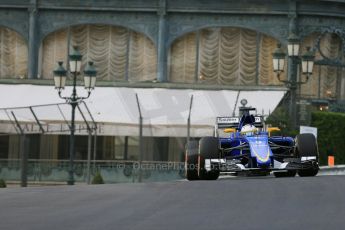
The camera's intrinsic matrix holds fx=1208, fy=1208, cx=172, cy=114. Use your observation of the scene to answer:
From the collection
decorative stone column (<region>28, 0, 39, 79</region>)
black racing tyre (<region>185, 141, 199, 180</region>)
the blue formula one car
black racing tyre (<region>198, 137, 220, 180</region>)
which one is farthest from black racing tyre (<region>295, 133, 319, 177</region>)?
decorative stone column (<region>28, 0, 39, 79</region>)

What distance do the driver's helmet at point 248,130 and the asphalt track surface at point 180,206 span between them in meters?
3.80

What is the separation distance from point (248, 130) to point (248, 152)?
1.85 ft

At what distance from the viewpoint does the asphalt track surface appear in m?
12.9

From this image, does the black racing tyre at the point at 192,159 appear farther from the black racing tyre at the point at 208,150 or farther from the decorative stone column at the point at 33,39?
the decorative stone column at the point at 33,39

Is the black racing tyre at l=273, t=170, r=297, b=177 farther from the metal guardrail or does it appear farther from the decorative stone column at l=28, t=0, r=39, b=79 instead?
A: the decorative stone column at l=28, t=0, r=39, b=79

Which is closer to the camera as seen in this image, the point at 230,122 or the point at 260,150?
the point at 260,150

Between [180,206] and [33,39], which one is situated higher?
[33,39]

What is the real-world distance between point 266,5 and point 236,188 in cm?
2989

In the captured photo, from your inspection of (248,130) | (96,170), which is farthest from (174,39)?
(248,130)

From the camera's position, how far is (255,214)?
14.1m

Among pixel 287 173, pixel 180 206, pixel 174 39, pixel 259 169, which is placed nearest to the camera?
pixel 180 206

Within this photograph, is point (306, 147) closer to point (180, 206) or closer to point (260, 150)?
point (260, 150)

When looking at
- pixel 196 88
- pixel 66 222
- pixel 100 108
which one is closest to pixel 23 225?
pixel 66 222

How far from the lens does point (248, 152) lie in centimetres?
2417
